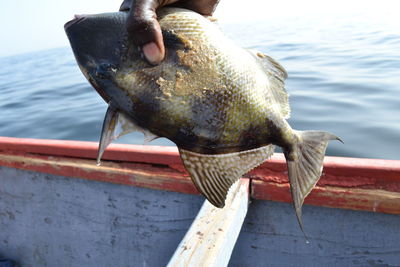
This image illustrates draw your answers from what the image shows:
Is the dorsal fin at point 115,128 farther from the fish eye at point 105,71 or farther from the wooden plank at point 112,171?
the wooden plank at point 112,171

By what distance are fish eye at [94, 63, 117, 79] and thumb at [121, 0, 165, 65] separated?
0.16m

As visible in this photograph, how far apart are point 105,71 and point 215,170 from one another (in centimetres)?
63

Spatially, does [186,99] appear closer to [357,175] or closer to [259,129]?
[259,129]

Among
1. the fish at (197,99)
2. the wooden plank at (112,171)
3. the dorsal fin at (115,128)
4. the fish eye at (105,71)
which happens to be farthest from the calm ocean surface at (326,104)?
the fish eye at (105,71)

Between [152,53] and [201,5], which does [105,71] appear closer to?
[152,53]

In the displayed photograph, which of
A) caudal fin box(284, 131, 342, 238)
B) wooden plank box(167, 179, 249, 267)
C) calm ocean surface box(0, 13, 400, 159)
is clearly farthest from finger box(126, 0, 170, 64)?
calm ocean surface box(0, 13, 400, 159)

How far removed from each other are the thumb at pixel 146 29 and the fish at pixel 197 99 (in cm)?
5

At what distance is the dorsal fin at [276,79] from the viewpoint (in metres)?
1.39

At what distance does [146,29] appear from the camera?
Answer: 44.1 inches

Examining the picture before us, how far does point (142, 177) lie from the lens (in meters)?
2.66

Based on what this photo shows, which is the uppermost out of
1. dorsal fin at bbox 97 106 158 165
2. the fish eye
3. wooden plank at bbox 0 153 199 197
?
the fish eye

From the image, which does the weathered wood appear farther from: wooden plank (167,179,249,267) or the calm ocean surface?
the calm ocean surface

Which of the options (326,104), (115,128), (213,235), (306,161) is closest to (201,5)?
(115,128)

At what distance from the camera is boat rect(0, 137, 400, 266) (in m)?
2.09
